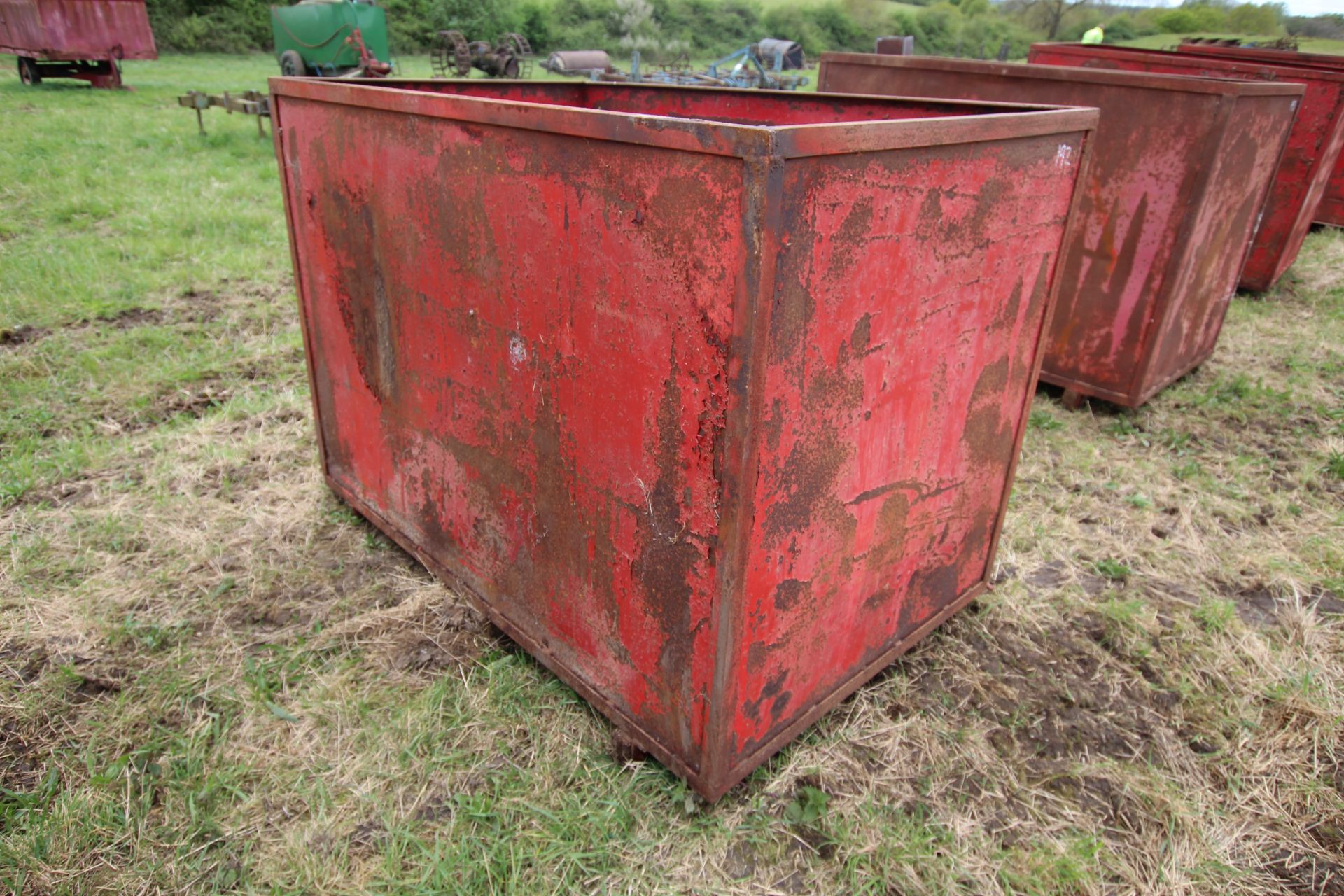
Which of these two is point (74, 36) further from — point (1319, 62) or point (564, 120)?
point (1319, 62)

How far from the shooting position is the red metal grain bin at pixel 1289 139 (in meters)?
5.91

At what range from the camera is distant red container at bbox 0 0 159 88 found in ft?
49.7

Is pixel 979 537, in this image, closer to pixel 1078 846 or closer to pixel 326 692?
pixel 1078 846

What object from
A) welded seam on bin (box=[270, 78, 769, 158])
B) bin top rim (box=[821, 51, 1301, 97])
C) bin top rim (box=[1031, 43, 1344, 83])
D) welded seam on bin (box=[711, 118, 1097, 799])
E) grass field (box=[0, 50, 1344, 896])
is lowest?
grass field (box=[0, 50, 1344, 896])

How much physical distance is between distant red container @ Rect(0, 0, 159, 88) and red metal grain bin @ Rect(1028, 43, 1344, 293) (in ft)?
57.3

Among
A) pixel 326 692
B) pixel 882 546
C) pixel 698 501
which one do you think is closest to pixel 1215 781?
pixel 882 546

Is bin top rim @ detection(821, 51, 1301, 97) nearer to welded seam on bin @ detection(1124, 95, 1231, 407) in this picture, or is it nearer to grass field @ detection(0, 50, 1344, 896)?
welded seam on bin @ detection(1124, 95, 1231, 407)

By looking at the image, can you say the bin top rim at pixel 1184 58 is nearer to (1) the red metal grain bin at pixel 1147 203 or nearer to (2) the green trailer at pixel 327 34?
(1) the red metal grain bin at pixel 1147 203

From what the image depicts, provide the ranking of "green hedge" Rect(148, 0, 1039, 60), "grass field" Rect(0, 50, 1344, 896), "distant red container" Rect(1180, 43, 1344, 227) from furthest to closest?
"green hedge" Rect(148, 0, 1039, 60)
"distant red container" Rect(1180, 43, 1344, 227)
"grass field" Rect(0, 50, 1344, 896)

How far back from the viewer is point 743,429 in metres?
1.56

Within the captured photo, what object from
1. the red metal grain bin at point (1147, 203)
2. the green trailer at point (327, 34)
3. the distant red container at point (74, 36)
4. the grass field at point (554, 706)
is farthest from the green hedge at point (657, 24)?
the red metal grain bin at point (1147, 203)

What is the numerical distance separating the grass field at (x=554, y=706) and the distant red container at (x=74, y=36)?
1563cm

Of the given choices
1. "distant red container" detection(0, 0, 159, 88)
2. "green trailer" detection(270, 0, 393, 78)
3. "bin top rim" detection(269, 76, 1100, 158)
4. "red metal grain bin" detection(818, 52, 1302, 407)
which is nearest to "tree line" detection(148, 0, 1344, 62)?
"distant red container" detection(0, 0, 159, 88)

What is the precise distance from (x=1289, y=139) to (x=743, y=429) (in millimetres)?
6432
